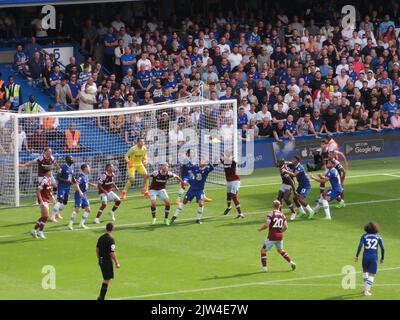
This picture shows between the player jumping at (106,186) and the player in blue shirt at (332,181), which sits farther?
the player in blue shirt at (332,181)

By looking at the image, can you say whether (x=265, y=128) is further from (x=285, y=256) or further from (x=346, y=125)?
(x=285, y=256)

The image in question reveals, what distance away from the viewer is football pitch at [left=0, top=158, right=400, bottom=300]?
97.1 ft

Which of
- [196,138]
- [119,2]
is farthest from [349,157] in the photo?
[119,2]

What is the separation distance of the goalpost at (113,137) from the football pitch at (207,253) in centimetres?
129

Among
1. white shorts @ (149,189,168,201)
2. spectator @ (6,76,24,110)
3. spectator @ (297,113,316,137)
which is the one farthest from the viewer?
spectator @ (297,113,316,137)

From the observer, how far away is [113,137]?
1692 inches

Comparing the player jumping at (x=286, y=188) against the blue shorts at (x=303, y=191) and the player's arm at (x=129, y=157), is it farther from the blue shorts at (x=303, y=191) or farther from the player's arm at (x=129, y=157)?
the player's arm at (x=129, y=157)

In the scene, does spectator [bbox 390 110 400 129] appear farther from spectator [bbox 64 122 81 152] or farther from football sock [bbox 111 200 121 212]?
football sock [bbox 111 200 121 212]

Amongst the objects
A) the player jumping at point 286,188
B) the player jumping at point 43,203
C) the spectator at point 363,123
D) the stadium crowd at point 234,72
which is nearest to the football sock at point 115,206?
the player jumping at point 43,203

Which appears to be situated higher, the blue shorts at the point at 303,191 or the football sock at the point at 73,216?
the blue shorts at the point at 303,191

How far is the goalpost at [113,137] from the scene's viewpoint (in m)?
41.1

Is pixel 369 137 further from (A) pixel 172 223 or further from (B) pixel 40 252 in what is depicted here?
(B) pixel 40 252

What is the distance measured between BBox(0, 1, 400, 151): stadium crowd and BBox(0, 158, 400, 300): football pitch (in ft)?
15.4

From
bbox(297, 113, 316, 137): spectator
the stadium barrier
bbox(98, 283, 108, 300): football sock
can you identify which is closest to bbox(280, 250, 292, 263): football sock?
bbox(98, 283, 108, 300): football sock
